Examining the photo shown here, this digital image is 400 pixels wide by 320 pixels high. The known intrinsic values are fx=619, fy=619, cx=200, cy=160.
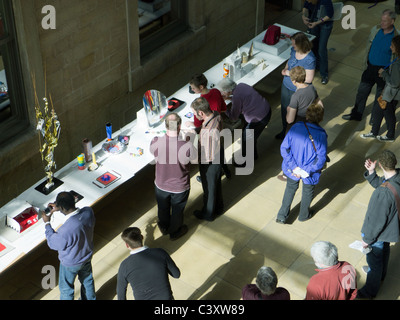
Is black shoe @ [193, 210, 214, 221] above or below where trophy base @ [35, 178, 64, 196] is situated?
below

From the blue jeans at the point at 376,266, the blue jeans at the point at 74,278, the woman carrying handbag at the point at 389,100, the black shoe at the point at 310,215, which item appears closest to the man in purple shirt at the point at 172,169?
the blue jeans at the point at 74,278

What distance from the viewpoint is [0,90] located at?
7.04m

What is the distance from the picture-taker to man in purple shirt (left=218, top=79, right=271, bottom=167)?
7113 mm

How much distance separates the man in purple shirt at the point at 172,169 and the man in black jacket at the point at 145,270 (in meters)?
1.24

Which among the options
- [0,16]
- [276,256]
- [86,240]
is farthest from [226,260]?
[0,16]

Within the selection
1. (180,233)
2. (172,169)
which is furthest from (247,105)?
(180,233)

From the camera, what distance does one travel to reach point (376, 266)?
5.84 m

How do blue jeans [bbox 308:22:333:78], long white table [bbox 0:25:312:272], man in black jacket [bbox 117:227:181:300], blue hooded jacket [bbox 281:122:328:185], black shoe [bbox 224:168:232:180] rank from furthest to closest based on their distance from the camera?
blue jeans [bbox 308:22:333:78]
black shoe [bbox 224:168:232:180]
blue hooded jacket [bbox 281:122:328:185]
long white table [bbox 0:25:312:272]
man in black jacket [bbox 117:227:181:300]

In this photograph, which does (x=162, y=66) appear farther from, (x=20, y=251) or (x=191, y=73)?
(x=20, y=251)

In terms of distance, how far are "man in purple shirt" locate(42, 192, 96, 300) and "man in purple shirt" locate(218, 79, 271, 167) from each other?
2483 mm

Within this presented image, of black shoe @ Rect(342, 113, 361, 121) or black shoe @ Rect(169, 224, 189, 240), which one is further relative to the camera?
black shoe @ Rect(342, 113, 361, 121)

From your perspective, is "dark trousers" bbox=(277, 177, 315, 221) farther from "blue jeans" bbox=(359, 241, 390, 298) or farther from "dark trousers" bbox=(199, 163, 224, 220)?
"blue jeans" bbox=(359, 241, 390, 298)

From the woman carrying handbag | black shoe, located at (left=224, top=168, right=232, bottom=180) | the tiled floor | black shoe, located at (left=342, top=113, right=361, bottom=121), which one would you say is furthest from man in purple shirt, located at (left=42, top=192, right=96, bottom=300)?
black shoe, located at (left=342, top=113, right=361, bottom=121)

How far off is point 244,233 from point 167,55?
9.78ft
